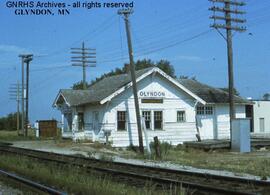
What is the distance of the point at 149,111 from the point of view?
1331 inches

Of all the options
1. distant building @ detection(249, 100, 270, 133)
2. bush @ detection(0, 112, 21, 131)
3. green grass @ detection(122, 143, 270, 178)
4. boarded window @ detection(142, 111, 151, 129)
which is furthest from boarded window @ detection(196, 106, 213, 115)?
bush @ detection(0, 112, 21, 131)

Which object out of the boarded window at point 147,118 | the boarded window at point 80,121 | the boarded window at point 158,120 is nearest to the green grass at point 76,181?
the boarded window at point 147,118

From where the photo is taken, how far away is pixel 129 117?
33000 mm

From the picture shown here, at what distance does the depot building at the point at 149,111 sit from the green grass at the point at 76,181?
13.5 metres

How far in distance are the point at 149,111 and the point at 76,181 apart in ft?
69.4

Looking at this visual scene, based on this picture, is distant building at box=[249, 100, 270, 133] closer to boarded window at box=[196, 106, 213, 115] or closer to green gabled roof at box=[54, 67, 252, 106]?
green gabled roof at box=[54, 67, 252, 106]

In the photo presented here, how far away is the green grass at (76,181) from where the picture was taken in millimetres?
10953

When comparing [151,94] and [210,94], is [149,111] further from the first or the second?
[210,94]

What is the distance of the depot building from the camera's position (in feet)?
107

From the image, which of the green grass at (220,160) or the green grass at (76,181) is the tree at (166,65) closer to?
the green grass at (220,160)

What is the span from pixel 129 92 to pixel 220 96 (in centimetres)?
883

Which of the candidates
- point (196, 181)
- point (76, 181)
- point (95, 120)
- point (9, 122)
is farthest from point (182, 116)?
point (9, 122)

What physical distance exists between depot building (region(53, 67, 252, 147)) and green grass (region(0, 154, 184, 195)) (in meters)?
13.5

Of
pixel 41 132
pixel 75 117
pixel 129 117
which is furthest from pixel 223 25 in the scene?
pixel 41 132
